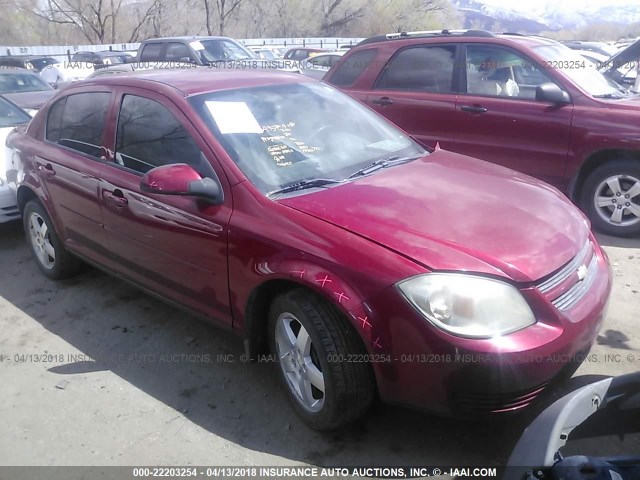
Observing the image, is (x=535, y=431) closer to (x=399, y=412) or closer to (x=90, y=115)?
(x=399, y=412)

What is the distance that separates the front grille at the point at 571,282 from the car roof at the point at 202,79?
2.07 m

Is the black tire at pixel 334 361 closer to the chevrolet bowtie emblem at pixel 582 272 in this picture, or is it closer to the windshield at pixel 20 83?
the chevrolet bowtie emblem at pixel 582 272

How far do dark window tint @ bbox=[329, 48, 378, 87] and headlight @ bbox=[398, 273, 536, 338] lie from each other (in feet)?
15.6

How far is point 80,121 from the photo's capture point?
4.20 m

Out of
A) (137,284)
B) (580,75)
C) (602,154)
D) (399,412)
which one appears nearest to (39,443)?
(137,284)

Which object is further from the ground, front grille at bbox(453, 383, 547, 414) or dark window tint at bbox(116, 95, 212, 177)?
dark window tint at bbox(116, 95, 212, 177)

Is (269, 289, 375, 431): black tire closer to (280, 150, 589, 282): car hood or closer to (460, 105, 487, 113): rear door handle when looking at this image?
(280, 150, 589, 282): car hood

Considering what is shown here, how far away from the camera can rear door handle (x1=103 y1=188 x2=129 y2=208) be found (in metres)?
3.60

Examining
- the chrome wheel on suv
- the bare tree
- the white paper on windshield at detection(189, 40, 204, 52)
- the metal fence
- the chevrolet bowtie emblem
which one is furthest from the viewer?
the bare tree

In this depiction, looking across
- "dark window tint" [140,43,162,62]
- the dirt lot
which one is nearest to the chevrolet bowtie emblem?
the dirt lot

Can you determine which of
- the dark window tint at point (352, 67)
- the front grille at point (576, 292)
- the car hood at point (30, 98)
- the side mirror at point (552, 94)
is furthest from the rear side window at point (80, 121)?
the car hood at point (30, 98)

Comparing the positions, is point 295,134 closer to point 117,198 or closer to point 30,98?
point 117,198

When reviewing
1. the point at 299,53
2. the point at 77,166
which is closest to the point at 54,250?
the point at 77,166

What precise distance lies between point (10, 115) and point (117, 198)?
13.4 feet
